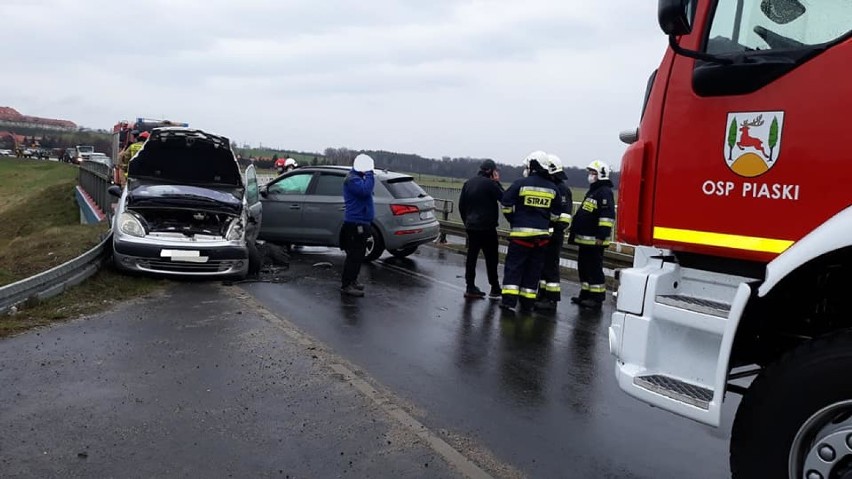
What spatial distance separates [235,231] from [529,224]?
13.0 ft

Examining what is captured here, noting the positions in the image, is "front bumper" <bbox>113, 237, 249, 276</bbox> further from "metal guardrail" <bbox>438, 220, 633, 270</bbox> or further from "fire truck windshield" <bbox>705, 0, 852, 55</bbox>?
"fire truck windshield" <bbox>705, 0, 852, 55</bbox>

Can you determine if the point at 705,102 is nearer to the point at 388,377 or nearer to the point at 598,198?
the point at 388,377

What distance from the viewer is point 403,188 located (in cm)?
1177

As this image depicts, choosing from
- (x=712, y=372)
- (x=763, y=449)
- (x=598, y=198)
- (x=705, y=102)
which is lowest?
(x=763, y=449)

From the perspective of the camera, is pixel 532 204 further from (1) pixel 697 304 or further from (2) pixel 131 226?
(2) pixel 131 226

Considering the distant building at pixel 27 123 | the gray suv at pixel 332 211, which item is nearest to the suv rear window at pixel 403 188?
the gray suv at pixel 332 211

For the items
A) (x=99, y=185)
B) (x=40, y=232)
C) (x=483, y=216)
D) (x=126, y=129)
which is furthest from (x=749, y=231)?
(x=126, y=129)

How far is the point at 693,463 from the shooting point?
4043 millimetres

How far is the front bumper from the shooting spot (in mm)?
8562

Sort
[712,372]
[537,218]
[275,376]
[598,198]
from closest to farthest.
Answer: [712,372]
[275,376]
[537,218]
[598,198]

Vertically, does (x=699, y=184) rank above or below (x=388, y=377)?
above

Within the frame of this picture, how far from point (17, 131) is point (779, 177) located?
8286 centimetres

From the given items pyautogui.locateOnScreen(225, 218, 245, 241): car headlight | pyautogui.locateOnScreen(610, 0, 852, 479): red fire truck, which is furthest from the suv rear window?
pyautogui.locateOnScreen(610, 0, 852, 479): red fire truck

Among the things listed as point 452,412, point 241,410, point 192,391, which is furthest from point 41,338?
point 452,412
